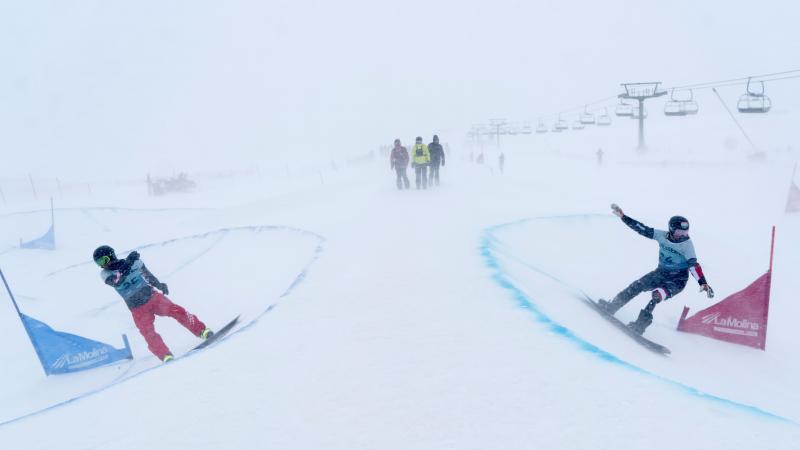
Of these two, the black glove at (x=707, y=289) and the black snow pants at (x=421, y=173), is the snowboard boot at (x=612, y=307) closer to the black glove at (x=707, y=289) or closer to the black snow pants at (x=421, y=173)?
the black glove at (x=707, y=289)

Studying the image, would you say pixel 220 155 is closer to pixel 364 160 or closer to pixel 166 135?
pixel 166 135

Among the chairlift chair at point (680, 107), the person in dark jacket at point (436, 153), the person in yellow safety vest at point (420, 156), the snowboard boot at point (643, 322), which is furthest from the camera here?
the chairlift chair at point (680, 107)

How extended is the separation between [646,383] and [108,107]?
524ft

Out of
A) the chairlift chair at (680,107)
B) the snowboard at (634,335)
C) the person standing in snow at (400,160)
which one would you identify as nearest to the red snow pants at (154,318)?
the snowboard at (634,335)

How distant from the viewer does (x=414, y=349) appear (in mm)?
3875

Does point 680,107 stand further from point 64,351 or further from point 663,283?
point 64,351

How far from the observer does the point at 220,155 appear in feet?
285

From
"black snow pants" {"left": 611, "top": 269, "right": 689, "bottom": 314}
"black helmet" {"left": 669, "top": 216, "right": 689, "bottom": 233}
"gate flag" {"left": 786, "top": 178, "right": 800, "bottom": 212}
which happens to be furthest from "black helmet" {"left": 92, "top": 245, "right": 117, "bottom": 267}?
"gate flag" {"left": 786, "top": 178, "right": 800, "bottom": 212}

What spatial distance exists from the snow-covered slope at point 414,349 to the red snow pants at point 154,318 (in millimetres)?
851

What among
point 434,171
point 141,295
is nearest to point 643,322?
point 141,295

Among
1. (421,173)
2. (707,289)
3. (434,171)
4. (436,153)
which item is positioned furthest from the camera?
(434,171)

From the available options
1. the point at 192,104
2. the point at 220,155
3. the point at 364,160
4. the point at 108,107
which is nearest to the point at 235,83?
the point at 192,104

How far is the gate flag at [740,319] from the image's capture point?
6059mm

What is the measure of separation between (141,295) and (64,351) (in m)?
2.12
